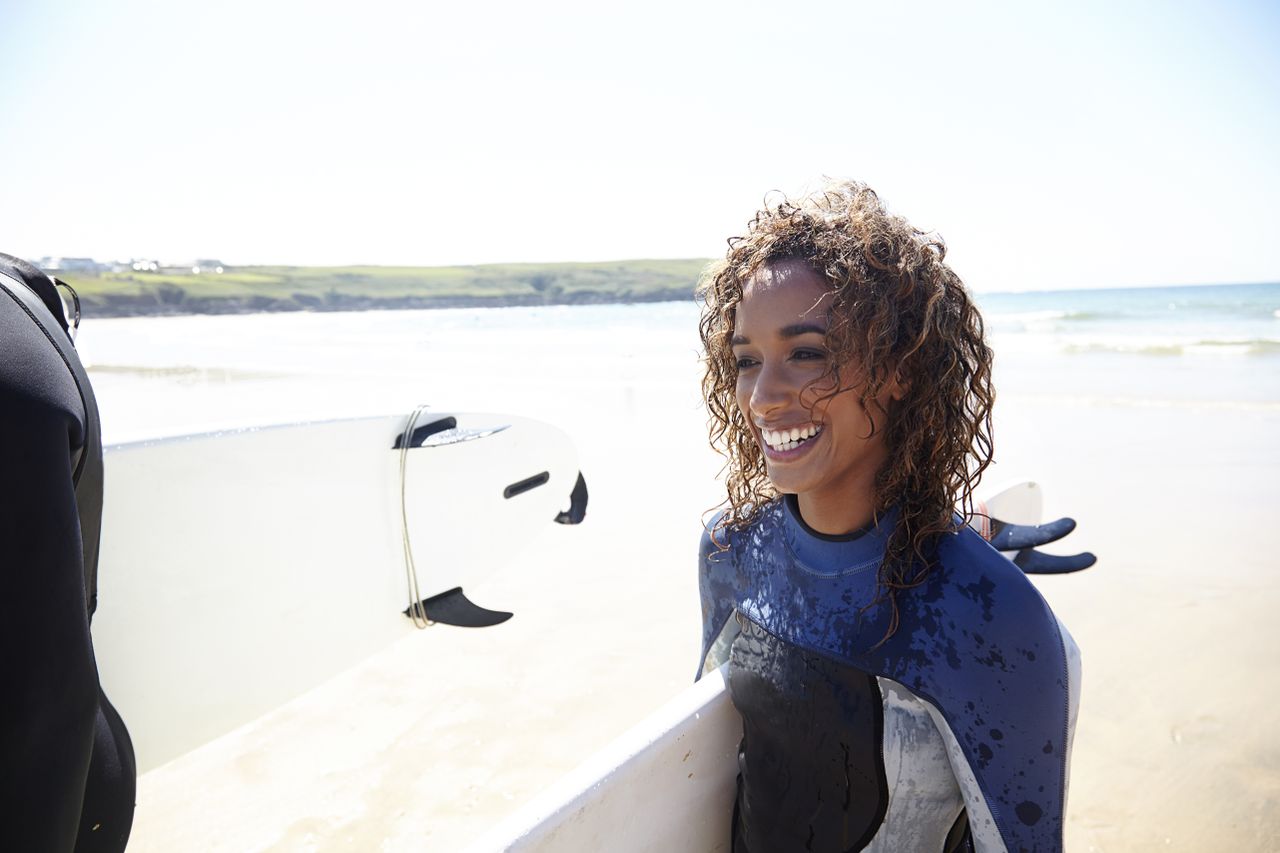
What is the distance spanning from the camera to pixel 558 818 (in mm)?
1108

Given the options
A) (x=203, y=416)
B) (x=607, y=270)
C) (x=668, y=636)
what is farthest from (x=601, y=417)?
(x=607, y=270)

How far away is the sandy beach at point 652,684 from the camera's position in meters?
2.31

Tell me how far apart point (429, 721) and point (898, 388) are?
2245 millimetres

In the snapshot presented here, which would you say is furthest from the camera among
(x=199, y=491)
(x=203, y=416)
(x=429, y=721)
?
(x=203, y=416)

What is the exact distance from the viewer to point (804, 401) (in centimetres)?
115

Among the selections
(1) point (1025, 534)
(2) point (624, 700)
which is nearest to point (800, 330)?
(1) point (1025, 534)

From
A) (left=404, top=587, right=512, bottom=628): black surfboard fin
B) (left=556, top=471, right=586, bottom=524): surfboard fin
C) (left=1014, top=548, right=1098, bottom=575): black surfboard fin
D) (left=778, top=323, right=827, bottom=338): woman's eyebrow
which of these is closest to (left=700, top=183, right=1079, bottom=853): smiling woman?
(left=778, top=323, right=827, bottom=338): woman's eyebrow

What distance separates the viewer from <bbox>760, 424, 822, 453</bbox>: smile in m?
1.17

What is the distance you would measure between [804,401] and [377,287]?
2537 inches

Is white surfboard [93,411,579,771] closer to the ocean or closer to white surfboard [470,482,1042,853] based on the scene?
the ocean

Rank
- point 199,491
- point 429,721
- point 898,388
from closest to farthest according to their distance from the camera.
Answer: point 898,388 → point 199,491 → point 429,721

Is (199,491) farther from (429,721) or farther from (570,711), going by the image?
(570,711)

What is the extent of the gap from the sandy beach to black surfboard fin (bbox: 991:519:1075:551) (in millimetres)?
945

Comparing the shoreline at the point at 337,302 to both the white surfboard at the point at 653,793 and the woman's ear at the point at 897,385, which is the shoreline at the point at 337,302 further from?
the woman's ear at the point at 897,385
